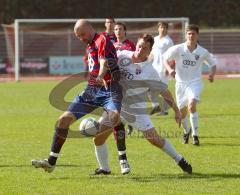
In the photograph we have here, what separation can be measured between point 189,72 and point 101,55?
4136 millimetres

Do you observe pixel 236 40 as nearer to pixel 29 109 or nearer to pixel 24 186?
pixel 29 109

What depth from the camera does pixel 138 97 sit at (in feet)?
28.7

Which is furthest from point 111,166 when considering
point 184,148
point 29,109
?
point 29,109

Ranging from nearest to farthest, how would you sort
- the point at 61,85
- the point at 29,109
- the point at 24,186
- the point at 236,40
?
1. the point at 24,186
2. the point at 61,85
3. the point at 29,109
4. the point at 236,40

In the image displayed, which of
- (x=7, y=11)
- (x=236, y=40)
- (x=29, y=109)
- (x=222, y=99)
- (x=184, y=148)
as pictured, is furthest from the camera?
(x=7, y=11)

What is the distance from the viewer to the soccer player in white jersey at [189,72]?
38.3 feet

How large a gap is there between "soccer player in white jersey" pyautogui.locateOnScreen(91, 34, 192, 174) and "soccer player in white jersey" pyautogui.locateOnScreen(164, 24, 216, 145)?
2.86 m

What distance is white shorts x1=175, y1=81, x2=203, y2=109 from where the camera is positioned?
1175cm

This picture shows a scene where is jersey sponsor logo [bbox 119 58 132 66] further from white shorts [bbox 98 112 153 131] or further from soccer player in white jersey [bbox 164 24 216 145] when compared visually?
soccer player in white jersey [bbox 164 24 216 145]

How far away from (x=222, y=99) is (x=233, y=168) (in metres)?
12.1

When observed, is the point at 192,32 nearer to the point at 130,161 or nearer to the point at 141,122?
the point at 130,161

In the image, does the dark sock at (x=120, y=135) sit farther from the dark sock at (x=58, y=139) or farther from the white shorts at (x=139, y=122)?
the dark sock at (x=58, y=139)

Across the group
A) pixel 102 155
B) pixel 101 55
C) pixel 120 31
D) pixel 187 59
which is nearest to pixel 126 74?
pixel 101 55

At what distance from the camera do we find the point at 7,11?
48.9 m
